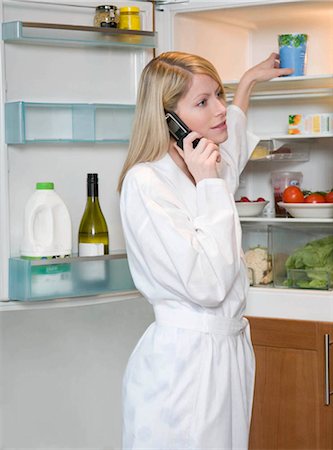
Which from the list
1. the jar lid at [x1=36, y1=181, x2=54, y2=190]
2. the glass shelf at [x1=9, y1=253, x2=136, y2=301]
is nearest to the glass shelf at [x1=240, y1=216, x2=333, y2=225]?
the glass shelf at [x1=9, y1=253, x2=136, y2=301]

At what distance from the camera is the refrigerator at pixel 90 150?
2086 mm

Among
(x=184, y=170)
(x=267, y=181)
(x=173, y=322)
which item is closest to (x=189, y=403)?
(x=173, y=322)

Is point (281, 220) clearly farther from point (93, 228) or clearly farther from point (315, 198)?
point (93, 228)

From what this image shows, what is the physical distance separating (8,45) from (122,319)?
3.23ft

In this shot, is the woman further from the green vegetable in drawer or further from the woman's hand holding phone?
the green vegetable in drawer

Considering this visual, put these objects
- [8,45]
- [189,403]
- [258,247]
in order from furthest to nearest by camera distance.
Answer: [258,247], [8,45], [189,403]

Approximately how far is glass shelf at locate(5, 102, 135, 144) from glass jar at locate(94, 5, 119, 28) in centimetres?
21

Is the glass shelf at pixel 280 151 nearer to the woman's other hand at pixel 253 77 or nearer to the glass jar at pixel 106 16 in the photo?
the woman's other hand at pixel 253 77

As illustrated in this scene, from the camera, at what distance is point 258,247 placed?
2521mm

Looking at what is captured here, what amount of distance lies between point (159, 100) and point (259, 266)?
0.83 meters

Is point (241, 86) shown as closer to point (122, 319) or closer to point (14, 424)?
point (122, 319)

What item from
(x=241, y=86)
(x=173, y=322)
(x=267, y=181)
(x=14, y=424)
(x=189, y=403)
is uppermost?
(x=241, y=86)

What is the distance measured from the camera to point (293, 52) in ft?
7.84

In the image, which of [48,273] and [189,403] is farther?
[48,273]
